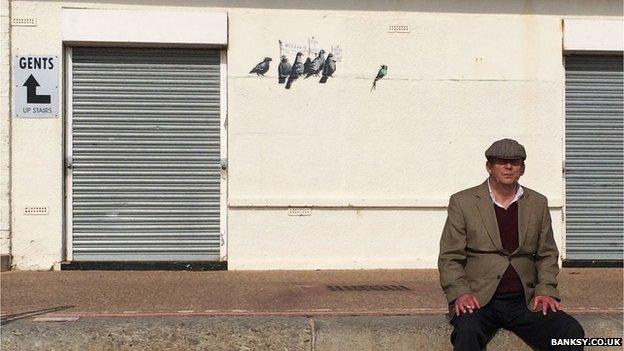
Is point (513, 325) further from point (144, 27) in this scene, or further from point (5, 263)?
point (5, 263)

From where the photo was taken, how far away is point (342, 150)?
930 cm

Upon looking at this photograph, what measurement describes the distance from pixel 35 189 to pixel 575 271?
22.5ft

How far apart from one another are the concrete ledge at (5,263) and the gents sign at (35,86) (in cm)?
173

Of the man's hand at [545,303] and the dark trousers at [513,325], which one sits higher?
the man's hand at [545,303]

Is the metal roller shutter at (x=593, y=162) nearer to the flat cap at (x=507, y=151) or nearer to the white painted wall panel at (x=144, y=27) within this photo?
the white painted wall panel at (x=144, y=27)

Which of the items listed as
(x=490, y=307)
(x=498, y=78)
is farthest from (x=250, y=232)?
(x=490, y=307)

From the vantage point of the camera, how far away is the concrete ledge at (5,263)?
28.9ft

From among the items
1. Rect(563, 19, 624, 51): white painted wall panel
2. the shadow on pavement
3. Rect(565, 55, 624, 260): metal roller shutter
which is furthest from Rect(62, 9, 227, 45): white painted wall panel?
Rect(565, 55, 624, 260): metal roller shutter

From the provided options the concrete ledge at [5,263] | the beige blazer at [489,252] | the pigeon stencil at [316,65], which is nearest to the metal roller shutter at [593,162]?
the pigeon stencil at [316,65]

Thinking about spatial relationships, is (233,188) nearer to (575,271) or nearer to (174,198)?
(174,198)

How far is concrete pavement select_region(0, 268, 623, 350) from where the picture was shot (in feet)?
17.6

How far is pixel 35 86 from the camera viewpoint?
897cm

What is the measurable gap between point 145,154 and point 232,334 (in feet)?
14.3

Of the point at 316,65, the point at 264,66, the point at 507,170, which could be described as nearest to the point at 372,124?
the point at 316,65
